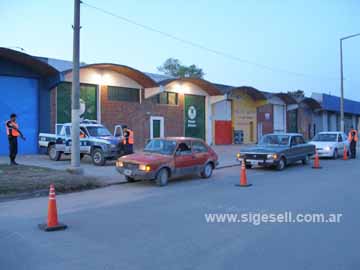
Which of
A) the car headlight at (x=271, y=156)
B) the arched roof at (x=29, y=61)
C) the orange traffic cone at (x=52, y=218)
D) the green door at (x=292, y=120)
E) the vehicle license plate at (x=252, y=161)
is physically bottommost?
the orange traffic cone at (x=52, y=218)

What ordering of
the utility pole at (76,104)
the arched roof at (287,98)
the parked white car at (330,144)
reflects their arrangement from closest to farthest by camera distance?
the utility pole at (76,104) < the parked white car at (330,144) < the arched roof at (287,98)

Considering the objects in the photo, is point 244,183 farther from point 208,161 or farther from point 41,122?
point 41,122

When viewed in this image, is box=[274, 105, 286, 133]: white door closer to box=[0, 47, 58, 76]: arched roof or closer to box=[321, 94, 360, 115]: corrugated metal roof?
box=[321, 94, 360, 115]: corrugated metal roof

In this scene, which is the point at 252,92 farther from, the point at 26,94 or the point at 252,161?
the point at 252,161

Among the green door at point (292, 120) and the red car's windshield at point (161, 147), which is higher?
the green door at point (292, 120)

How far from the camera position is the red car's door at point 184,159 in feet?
42.5

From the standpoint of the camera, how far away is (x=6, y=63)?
2236cm

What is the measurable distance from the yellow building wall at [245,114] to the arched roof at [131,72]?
1263cm

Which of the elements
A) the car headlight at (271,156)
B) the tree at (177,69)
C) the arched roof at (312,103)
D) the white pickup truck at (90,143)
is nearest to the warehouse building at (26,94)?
the white pickup truck at (90,143)

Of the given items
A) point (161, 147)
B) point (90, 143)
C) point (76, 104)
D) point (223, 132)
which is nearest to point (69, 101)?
point (90, 143)

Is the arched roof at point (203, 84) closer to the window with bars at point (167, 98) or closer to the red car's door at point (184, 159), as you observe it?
the window with bars at point (167, 98)

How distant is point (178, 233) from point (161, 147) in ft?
21.9

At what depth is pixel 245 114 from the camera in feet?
137

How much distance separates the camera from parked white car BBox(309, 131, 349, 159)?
2284 cm
